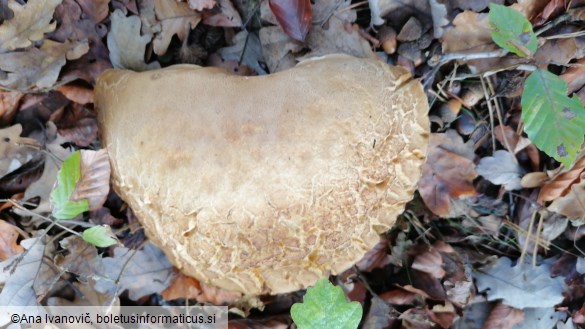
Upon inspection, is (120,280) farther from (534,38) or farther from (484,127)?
(534,38)

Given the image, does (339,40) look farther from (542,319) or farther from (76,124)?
(542,319)

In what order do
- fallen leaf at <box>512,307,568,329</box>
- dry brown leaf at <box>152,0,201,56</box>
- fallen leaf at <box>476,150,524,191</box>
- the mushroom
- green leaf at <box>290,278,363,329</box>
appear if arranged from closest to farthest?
the mushroom, green leaf at <box>290,278,363,329</box>, dry brown leaf at <box>152,0,201,56</box>, fallen leaf at <box>476,150,524,191</box>, fallen leaf at <box>512,307,568,329</box>

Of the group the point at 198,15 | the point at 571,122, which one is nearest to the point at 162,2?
the point at 198,15

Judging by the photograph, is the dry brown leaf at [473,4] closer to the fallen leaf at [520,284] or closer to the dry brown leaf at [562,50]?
the dry brown leaf at [562,50]

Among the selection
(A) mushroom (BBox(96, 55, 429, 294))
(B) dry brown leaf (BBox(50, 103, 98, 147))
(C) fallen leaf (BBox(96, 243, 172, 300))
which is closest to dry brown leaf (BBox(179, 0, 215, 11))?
(A) mushroom (BBox(96, 55, 429, 294))

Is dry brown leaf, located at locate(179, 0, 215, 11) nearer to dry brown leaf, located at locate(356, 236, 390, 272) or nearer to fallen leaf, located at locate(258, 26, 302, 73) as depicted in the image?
fallen leaf, located at locate(258, 26, 302, 73)

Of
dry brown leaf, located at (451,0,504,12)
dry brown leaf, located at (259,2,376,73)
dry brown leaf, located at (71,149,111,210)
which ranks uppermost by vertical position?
dry brown leaf, located at (451,0,504,12)
